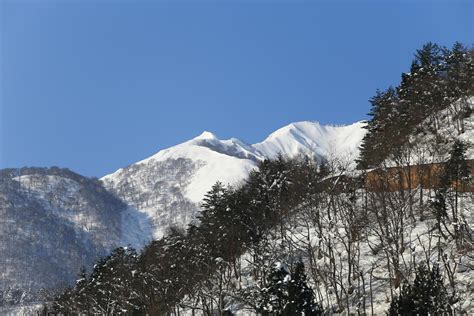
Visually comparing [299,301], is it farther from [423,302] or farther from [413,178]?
[413,178]

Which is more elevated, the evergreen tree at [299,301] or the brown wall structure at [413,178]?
the brown wall structure at [413,178]

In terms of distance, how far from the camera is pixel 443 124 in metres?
44.7

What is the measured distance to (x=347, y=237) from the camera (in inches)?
1209

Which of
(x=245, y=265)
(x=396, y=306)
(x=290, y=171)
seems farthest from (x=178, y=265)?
(x=396, y=306)

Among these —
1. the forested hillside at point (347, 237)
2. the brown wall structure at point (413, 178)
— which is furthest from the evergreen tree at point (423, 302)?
the brown wall structure at point (413, 178)

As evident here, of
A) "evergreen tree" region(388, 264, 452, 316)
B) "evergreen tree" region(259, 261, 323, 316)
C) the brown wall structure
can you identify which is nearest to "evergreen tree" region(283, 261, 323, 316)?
"evergreen tree" region(259, 261, 323, 316)

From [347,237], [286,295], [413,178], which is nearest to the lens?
[286,295]

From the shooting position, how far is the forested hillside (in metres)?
23.7


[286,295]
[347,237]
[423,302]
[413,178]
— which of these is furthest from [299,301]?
[413,178]

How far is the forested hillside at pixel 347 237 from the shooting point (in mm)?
23703

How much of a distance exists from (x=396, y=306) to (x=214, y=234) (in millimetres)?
19680

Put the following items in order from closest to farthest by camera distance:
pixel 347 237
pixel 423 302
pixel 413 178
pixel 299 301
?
pixel 423 302 → pixel 299 301 → pixel 347 237 → pixel 413 178

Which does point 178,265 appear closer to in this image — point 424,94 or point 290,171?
point 290,171

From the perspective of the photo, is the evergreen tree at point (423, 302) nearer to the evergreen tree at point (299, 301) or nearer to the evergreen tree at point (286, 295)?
the evergreen tree at point (299, 301)
